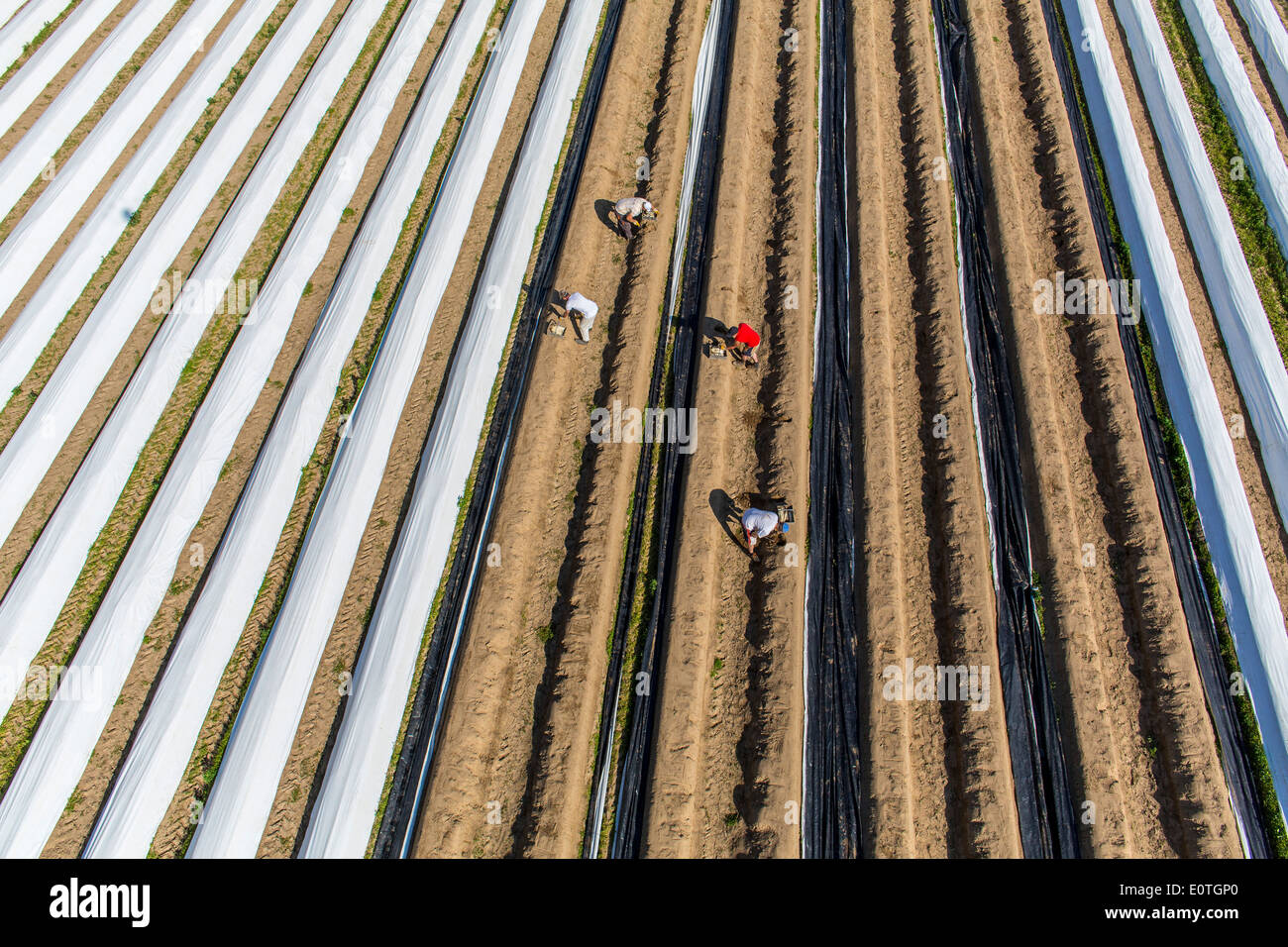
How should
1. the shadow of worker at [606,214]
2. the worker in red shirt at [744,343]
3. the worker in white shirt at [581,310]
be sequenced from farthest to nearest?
the shadow of worker at [606,214]
the worker in white shirt at [581,310]
the worker in red shirt at [744,343]

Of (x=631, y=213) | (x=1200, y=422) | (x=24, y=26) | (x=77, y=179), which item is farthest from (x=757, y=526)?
(x=24, y=26)

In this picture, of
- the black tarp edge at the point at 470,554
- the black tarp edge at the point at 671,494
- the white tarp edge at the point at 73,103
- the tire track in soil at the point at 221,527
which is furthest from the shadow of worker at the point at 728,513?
the white tarp edge at the point at 73,103

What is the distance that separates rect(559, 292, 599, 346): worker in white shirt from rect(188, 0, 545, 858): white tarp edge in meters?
3.31

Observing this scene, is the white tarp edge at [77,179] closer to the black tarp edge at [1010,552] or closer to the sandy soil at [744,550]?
the sandy soil at [744,550]

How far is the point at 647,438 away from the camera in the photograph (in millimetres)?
13477

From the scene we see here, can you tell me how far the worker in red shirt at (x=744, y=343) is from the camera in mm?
13250

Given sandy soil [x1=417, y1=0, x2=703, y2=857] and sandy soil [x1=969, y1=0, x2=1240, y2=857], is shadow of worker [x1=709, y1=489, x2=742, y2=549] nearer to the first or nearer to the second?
sandy soil [x1=417, y1=0, x2=703, y2=857]

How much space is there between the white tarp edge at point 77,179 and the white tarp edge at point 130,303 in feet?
3.26

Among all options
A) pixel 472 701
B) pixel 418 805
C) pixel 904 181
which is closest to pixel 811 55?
pixel 904 181

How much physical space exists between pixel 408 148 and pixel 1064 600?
19.0 m

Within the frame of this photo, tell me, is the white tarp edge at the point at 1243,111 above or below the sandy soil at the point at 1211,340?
above

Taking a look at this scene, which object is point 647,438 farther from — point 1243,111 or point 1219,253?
point 1243,111

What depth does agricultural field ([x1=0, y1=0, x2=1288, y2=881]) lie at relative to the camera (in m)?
11.0

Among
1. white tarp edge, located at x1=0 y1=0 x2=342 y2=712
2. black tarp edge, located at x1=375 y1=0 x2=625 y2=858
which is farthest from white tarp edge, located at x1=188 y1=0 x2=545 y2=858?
white tarp edge, located at x1=0 y1=0 x2=342 y2=712
